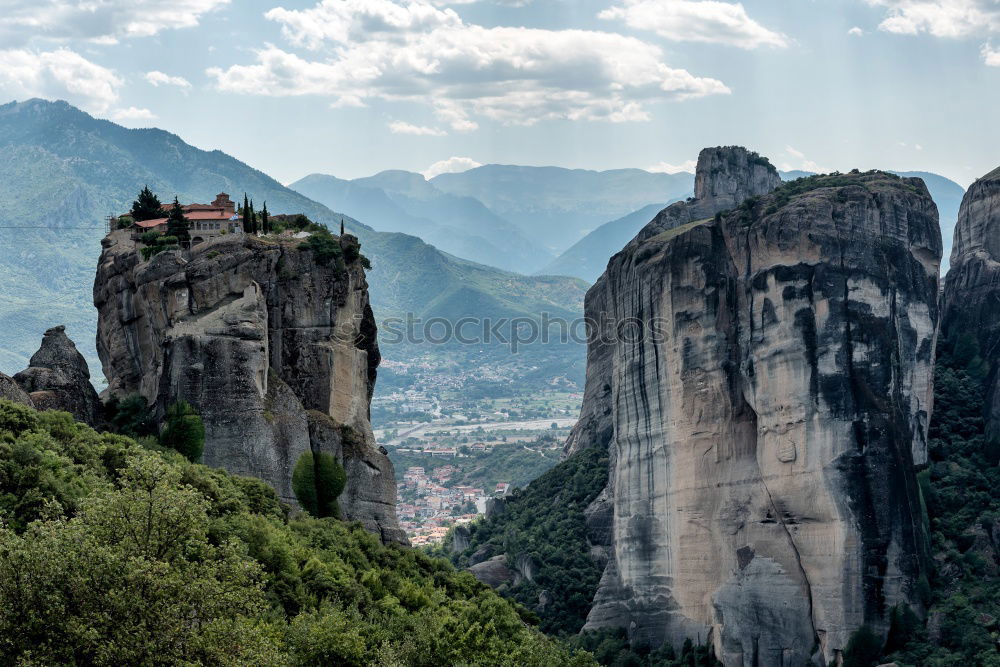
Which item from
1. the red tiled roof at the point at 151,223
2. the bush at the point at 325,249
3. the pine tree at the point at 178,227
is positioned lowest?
the bush at the point at 325,249

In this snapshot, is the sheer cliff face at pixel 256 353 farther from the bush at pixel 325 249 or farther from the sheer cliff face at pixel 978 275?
the sheer cliff face at pixel 978 275

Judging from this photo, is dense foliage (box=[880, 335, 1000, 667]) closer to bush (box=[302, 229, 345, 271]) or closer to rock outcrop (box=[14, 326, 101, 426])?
bush (box=[302, 229, 345, 271])

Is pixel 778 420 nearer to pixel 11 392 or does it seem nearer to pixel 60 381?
pixel 60 381

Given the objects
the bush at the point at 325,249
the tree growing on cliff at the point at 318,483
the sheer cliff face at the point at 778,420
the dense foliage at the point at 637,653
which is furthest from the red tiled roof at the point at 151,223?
the dense foliage at the point at 637,653

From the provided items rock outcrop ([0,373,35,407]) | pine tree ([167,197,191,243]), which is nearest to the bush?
pine tree ([167,197,191,243])

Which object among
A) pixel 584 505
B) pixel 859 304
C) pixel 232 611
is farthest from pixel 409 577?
pixel 584 505

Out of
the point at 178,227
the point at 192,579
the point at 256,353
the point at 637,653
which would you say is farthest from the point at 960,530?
the point at 192,579
